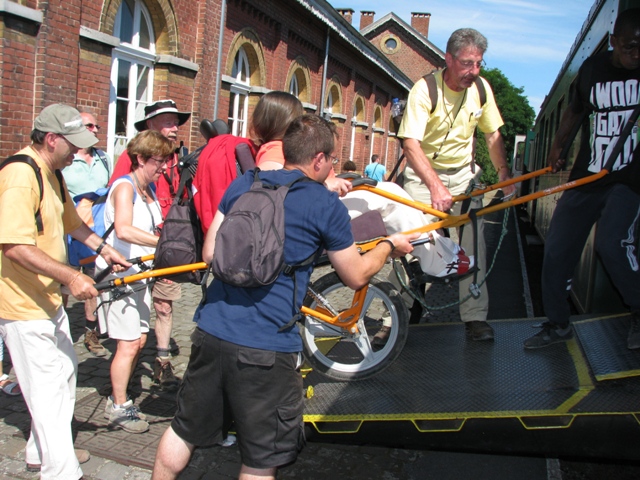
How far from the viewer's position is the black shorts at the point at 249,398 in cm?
254

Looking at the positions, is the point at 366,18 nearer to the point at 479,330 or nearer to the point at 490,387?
the point at 479,330

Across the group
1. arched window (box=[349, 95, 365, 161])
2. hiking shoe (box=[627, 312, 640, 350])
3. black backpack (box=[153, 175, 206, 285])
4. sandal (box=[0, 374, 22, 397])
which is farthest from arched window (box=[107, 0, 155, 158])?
arched window (box=[349, 95, 365, 161])

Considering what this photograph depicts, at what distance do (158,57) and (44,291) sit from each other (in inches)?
355

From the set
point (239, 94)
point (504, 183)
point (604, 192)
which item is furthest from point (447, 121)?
point (239, 94)

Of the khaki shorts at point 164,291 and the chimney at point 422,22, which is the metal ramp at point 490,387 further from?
the chimney at point 422,22

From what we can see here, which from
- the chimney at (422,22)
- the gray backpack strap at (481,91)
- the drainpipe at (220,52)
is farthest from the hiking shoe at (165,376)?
the chimney at (422,22)

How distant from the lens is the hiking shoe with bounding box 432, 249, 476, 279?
429 centimetres

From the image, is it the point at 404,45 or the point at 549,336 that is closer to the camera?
the point at 549,336

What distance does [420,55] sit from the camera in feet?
162

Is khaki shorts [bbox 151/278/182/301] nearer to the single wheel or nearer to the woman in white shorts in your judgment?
the woman in white shorts

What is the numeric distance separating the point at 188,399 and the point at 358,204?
1977mm

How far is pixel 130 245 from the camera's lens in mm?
4258

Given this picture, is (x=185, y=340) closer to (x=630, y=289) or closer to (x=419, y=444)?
(x=419, y=444)

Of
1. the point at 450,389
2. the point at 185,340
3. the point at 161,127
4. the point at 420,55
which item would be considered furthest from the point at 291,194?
the point at 420,55
